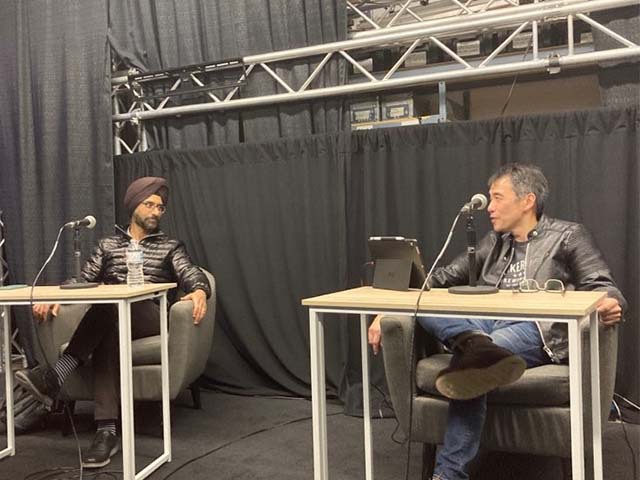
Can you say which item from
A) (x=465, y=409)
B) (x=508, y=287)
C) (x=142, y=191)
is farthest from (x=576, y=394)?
(x=142, y=191)

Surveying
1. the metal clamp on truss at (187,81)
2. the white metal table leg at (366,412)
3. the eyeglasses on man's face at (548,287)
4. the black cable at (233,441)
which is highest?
the metal clamp on truss at (187,81)

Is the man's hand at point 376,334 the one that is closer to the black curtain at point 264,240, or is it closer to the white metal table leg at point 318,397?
the white metal table leg at point 318,397

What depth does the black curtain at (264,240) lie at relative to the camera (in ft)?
11.0

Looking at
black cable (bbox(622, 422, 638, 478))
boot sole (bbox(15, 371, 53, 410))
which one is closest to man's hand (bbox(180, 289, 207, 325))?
boot sole (bbox(15, 371, 53, 410))

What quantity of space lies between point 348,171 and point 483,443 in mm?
1659

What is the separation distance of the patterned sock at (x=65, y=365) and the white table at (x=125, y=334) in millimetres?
283

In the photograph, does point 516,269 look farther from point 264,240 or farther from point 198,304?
point 264,240

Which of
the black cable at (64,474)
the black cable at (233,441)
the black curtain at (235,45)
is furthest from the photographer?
the black curtain at (235,45)

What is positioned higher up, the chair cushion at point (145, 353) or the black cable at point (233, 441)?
the chair cushion at point (145, 353)

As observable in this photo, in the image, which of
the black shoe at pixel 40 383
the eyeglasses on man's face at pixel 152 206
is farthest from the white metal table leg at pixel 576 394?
the eyeglasses on man's face at pixel 152 206

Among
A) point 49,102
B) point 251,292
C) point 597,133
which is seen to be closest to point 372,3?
point 597,133

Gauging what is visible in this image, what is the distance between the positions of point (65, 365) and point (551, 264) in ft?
6.43

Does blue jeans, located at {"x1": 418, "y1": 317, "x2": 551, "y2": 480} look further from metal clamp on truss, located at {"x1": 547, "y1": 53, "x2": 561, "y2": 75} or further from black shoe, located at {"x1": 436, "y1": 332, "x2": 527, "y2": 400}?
metal clamp on truss, located at {"x1": 547, "y1": 53, "x2": 561, "y2": 75}

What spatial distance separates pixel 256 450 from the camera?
259 centimetres
